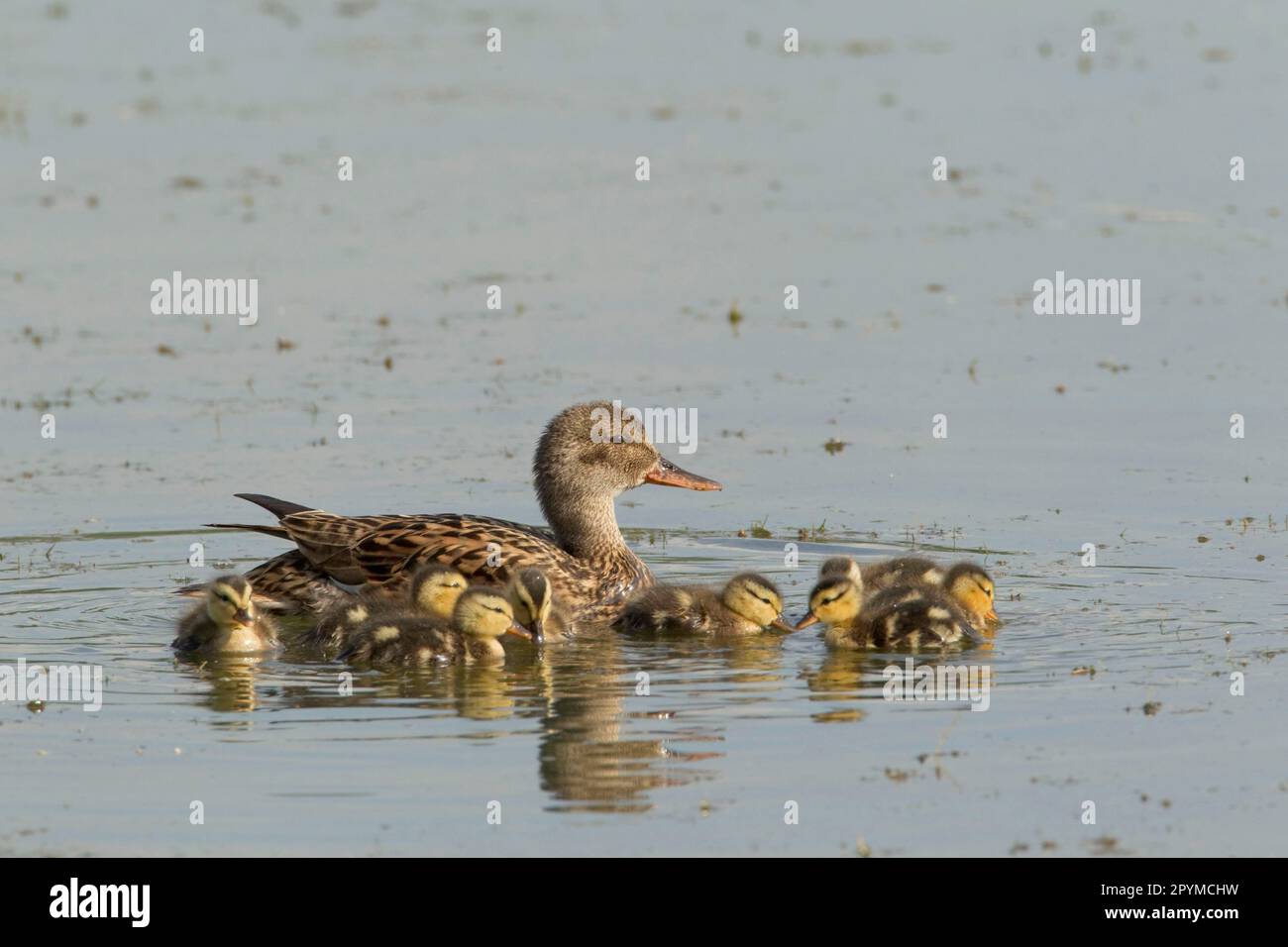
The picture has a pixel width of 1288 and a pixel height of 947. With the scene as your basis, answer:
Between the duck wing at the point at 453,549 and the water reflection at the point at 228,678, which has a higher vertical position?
the duck wing at the point at 453,549

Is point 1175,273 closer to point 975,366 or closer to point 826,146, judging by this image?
point 975,366

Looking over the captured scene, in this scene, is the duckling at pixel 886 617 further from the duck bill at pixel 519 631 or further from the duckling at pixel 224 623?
the duckling at pixel 224 623

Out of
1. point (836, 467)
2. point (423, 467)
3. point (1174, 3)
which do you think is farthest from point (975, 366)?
point (1174, 3)

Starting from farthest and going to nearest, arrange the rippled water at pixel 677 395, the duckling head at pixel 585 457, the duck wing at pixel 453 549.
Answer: the duckling head at pixel 585 457, the duck wing at pixel 453 549, the rippled water at pixel 677 395

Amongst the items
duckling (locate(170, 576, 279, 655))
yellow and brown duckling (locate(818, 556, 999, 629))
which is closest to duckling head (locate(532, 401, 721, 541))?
yellow and brown duckling (locate(818, 556, 999, 629))
